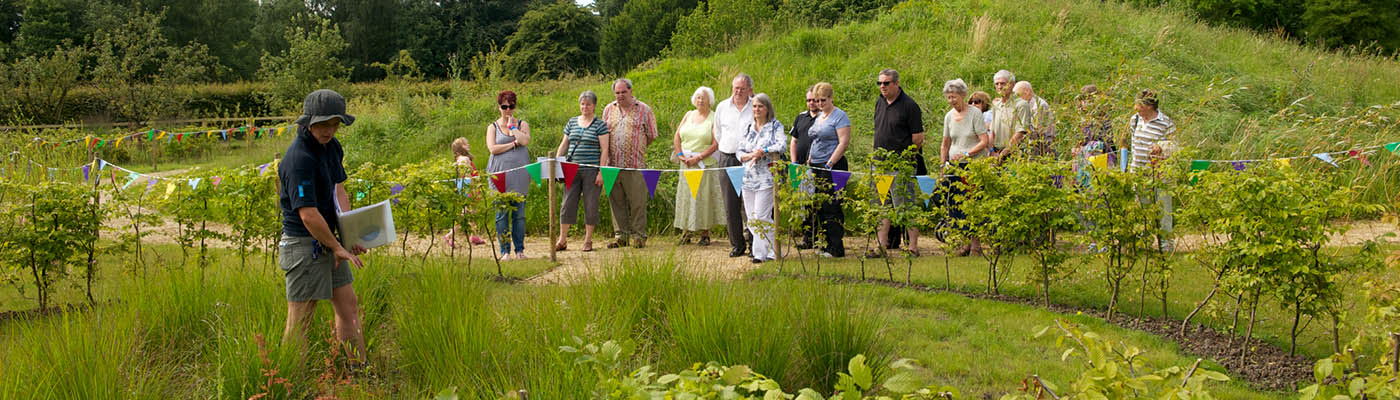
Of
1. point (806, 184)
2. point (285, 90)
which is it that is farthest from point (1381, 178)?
point (285, 90)

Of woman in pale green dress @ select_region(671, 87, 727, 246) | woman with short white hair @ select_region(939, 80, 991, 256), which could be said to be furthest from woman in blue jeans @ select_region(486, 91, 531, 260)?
woman with short white hair @ select_region(939, 80, 991, 256)

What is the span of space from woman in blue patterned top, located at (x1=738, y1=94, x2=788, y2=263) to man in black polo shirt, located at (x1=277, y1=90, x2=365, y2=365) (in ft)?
14.3

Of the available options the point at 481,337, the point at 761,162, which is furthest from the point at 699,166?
the point at 481,337

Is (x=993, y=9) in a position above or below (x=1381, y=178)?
above

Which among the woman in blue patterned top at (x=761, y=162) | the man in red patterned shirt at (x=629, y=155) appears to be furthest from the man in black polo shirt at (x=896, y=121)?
the man in red patterned shirt at (x=629, y=155)

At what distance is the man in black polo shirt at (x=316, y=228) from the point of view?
4.28 m

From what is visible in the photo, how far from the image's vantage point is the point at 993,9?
1948cm

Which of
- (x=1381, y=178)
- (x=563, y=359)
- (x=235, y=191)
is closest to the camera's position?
(x=563, y=359)

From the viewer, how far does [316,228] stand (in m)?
4.32

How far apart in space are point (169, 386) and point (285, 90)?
82.5 feet

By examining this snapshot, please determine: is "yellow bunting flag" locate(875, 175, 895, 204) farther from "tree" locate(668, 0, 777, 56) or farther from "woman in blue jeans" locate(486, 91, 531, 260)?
"tree" locate(668, 0, 777, 56)

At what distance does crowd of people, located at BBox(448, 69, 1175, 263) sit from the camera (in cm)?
856

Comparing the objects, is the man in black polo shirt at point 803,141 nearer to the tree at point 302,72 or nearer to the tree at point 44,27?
the tree at point 302,72

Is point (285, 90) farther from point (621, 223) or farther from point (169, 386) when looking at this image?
point (169, 386)
